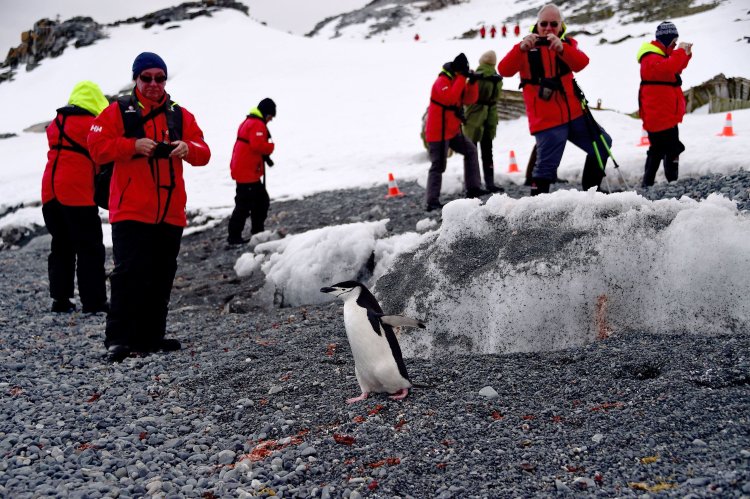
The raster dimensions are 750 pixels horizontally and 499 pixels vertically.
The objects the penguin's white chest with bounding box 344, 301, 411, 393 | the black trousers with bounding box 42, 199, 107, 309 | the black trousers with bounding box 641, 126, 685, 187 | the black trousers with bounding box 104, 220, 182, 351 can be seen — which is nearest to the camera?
the penguin's white chest with bounding box 344, 301, 411, 393

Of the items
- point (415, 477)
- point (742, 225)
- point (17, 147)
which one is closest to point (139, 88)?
A: point (415, 477)

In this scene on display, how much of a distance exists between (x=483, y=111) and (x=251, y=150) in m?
3.50

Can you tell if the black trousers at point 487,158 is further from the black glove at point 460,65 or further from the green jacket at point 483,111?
the black glove at point 460,65

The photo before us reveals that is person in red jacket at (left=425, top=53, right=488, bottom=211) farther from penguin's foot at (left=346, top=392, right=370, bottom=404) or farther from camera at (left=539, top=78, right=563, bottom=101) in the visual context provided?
penguin's foot at (left=346, top=392, right=370, bottom=404)

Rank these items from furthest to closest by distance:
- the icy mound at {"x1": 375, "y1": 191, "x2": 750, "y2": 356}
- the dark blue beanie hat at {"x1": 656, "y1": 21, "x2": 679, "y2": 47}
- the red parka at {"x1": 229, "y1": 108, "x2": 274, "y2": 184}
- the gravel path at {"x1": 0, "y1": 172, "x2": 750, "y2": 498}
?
the red parka at {"x1": 229, "y1": 108, "x2": 274, "y2": 184}
the dark blue beanie hat at {"x1": 656, "y1": 21, "x2": 679, "y2": 47}
the icy mound at {"x1": 375, "y1": 191, "x2": 750, "y2": 356}
the gravel path at {"x1": 0, "y1": 172, "x2": 750, "y2": 498}

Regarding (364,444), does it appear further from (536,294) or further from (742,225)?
(742,225)

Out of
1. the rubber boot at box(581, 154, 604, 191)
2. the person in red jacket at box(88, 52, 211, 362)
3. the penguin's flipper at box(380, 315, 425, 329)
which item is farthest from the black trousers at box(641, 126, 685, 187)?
the person in red jacket at box(88, 52, 211, 362)

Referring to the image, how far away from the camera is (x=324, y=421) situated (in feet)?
11.2

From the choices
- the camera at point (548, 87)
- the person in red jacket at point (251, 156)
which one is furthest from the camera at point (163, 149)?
the person in red jacket at point (251, 156)

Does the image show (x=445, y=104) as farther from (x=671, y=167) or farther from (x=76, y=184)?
(x=76, y=184)

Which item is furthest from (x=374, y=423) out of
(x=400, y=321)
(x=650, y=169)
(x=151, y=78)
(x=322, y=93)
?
(x=322, y=93)

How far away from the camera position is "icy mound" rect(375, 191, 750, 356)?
144 inches

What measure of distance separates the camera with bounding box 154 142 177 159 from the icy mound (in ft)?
6.59

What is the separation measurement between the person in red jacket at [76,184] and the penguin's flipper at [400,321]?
13.1 feet
